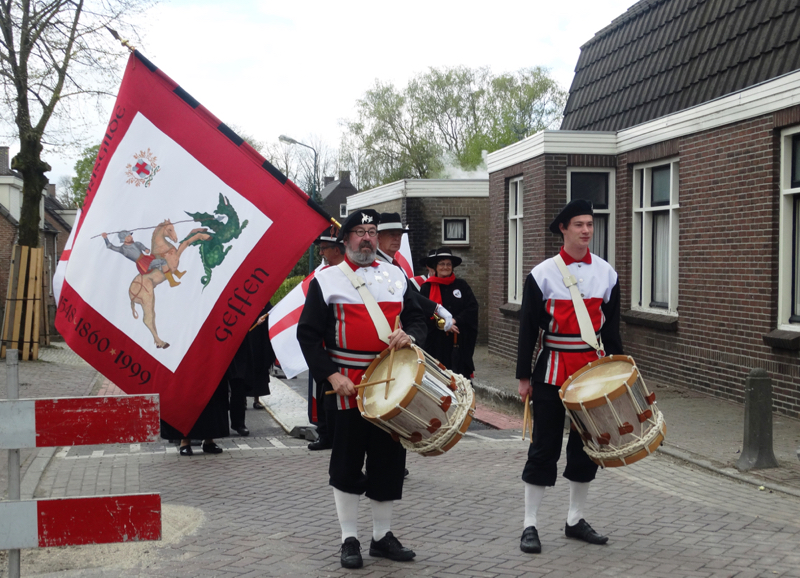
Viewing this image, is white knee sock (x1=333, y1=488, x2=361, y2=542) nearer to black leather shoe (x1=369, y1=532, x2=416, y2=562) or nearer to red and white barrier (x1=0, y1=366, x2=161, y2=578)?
black leather shoe (x1=369, y1=532, x2=416, y2=562)

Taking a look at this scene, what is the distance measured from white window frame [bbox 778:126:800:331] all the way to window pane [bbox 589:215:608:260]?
4.25 m

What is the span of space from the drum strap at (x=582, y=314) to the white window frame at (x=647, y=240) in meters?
7.40

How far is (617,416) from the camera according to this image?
450 centimetres

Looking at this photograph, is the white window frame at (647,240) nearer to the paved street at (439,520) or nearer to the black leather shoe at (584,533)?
the paved street at (439,520)

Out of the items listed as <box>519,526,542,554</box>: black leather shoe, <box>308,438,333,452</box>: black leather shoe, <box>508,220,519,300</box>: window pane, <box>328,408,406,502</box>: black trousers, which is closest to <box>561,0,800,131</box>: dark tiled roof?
<box>508,220,519,300</box>: window pane

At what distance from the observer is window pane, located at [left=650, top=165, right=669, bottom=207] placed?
12.4 metres

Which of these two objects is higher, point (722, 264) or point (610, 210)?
point (610, 210)

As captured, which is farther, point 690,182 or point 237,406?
point 690,182

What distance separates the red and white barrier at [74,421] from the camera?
141 inches

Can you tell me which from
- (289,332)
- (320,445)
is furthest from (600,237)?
(320,445)

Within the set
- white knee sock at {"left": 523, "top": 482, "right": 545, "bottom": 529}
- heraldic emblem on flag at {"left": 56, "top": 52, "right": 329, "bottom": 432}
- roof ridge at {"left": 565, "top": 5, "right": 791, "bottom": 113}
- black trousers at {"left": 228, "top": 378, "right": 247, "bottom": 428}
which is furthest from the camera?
roof ridge at {"left": 565, "top": 5, "right": 791, "bottom": 113}

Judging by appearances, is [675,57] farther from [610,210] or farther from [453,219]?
[453,219]

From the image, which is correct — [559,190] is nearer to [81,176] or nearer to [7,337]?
[7,337]

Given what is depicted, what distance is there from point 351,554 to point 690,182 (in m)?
8.26
